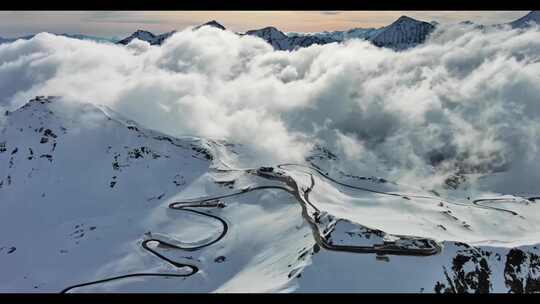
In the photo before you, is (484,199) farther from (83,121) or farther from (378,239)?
(83,121)

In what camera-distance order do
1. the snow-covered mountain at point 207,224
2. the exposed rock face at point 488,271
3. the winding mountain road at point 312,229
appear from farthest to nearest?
the winding mountain road at point 312,229 → the snow-covered mountain at point 207,224 → the exposed rock face at point 488,271

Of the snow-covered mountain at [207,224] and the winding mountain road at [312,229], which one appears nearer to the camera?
the snow-covered mountain at [207,224]

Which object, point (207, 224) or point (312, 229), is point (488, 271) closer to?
point (312, 229)

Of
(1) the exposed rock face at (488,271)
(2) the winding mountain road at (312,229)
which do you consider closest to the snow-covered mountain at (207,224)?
(1) the exposed rock face at (488,271)

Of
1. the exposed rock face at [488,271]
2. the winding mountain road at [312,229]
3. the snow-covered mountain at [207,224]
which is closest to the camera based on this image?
the exposed rock face at [488,271]

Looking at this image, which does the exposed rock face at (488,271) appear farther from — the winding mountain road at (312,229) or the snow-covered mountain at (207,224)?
the winding mountain road at (312,229)

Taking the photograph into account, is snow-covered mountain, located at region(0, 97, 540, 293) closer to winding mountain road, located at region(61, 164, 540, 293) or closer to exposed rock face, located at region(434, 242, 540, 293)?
exposed rock face, located at region(434, 242, 540, 293)

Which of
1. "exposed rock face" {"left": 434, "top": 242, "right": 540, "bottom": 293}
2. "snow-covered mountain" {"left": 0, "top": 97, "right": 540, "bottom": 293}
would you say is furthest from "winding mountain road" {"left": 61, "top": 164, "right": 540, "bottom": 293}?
"exposed rock face" {"left": 434, "top": 242, "right": 540, "bottom": 293}

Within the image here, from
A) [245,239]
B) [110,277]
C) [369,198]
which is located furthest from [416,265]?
[369,198]
